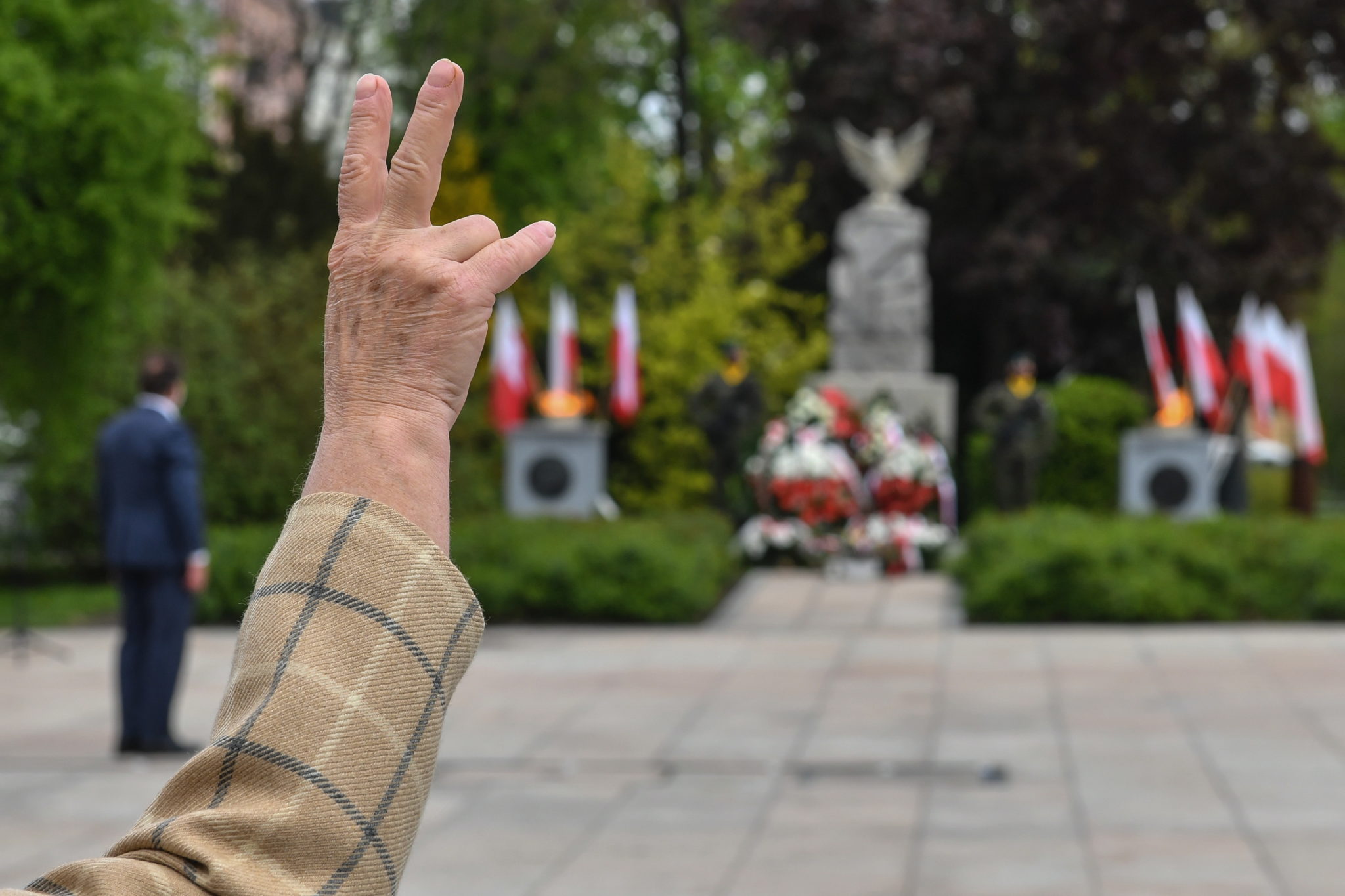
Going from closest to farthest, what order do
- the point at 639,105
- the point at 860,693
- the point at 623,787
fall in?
the point at 623,787
the point at 860,693
the point at 639,105

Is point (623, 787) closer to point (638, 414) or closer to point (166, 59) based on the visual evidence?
point (166, 59)

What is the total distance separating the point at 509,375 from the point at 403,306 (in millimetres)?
18644

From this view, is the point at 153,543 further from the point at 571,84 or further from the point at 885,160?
the point at 571,84

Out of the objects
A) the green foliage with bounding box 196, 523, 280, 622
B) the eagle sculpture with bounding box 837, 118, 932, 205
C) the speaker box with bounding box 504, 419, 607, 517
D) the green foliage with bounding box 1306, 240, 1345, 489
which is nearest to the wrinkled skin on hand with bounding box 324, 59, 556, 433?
the green foliage with bounding box 196, 523, 280, 622

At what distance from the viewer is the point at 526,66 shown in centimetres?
3145

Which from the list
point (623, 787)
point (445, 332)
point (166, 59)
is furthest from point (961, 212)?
point (445, 332)

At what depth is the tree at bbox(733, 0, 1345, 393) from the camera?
89.3 feet

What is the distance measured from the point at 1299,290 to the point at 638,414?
10499 millimetres

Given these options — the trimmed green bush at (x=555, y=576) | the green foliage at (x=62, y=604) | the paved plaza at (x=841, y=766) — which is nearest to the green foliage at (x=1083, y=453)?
the trimmed green bush at (x=555, y=576)

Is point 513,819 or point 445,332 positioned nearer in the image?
point 445,332

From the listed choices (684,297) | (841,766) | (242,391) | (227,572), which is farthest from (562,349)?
(841,766)

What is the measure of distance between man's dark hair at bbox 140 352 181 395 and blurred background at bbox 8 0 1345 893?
1.81m

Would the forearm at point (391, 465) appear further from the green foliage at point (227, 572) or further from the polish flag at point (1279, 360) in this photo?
the polish flag at point (1279, 360)

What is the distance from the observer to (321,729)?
1189 mm
